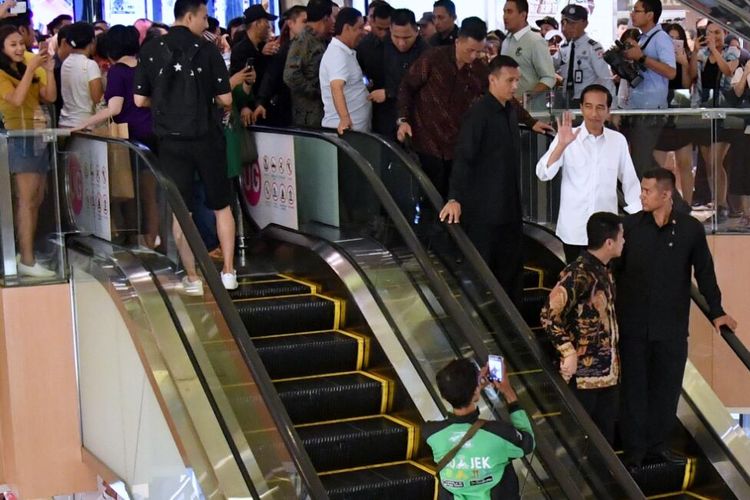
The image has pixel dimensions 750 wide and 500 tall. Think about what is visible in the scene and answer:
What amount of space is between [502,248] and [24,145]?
3089 mm

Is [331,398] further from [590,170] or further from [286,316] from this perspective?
[590,170]

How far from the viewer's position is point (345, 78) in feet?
28.1

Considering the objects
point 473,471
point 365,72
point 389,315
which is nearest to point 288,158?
point 365,72

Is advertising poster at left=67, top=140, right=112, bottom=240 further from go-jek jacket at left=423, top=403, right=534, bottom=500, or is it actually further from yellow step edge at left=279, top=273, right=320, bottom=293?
go-jek jacket at left=423, top=403, right=534, bottom=500

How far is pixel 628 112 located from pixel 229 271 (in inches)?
118

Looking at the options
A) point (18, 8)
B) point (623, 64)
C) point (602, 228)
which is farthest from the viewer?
point (623, 64)

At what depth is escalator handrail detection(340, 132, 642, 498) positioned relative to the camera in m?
5.91

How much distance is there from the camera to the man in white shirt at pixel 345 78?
849 centimetres

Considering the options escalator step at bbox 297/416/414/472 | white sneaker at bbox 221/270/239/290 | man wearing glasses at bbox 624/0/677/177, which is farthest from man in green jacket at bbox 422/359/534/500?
man wearing glasses at bbox 624/0/677/177

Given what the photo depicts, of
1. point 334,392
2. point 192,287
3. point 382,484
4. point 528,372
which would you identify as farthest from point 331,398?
point 528,372

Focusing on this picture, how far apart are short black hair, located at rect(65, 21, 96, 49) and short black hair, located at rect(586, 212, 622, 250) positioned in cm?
409

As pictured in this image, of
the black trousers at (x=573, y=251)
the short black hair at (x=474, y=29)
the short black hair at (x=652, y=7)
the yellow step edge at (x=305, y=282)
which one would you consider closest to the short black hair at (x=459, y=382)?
the black trousers at (x=573, y=251)

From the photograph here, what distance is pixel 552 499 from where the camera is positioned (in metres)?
6.06

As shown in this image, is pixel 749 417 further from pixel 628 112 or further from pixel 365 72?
pixel 365 72
